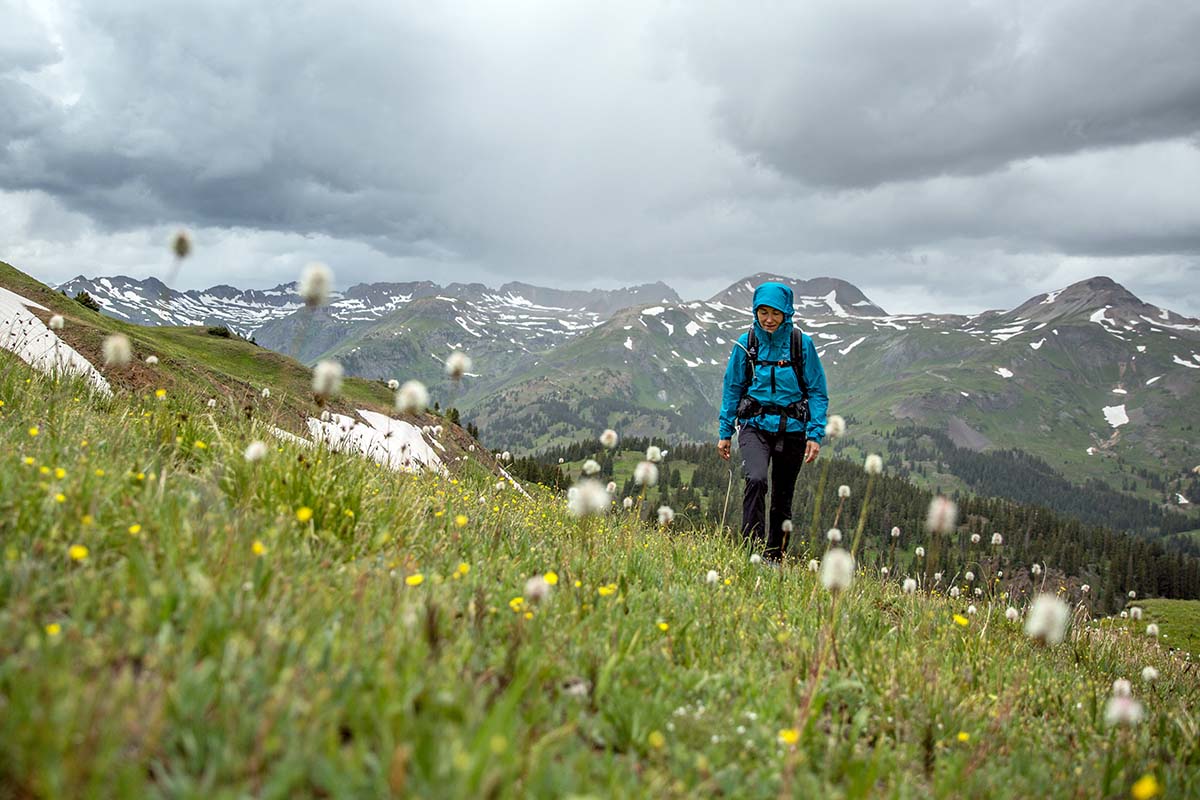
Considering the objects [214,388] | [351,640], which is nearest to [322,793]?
[351,640]

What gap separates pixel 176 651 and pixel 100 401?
22.6 feet

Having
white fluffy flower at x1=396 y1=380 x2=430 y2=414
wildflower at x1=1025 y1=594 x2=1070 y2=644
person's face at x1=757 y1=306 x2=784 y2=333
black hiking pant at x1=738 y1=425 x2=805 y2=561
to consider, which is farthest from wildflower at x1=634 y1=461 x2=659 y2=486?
person's face at x1=757 y1=306 x2=784 y2=333

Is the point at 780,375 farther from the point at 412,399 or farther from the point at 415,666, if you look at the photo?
the point at 415,666

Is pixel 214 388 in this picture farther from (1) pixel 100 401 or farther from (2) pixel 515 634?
A: (2) pixel 515 634

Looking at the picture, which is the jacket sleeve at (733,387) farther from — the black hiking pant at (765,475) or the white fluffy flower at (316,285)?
the white fluffy flower at (316,285)

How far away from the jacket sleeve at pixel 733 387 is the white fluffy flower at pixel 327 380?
6763 millimetres

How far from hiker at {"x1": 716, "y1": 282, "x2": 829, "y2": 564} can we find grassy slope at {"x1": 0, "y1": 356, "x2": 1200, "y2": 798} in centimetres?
382

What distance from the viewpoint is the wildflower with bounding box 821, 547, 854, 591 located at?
4488mm

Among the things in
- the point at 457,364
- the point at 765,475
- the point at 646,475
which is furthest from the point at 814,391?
the point at 457,364

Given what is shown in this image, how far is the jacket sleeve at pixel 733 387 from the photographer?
1069 centimetres

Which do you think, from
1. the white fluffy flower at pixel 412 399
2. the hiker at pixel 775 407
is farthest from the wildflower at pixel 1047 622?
the white fluffy flower at pixel 412 399

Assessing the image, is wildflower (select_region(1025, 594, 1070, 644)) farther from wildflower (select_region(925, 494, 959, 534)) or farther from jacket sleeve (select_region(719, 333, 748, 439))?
jacket sleeve (select_region(719, 333, 748, 439))

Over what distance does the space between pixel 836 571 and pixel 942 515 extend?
178cm

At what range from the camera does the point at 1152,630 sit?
31.1ft
